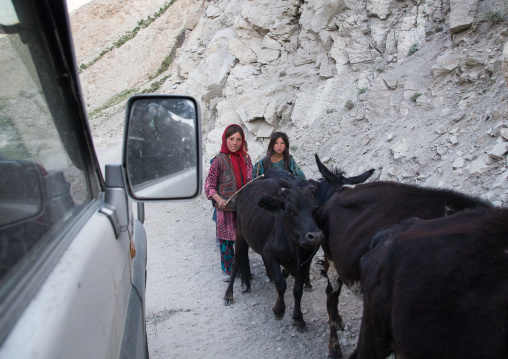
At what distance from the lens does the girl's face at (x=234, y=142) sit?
5.68 meters

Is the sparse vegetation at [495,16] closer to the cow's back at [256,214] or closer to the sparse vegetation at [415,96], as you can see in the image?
the sparse vegetation at [415,96]

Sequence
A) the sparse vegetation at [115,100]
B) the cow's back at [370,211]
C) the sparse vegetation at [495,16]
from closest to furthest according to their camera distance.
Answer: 1. the cow's back at [370,211]
2. the sparse vegetation at [495,16]
3. the sparse vegetation at [115,100]

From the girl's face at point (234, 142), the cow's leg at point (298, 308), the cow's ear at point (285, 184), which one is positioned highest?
the girl's face at point (234, 142)

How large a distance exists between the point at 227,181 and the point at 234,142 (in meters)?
0.58

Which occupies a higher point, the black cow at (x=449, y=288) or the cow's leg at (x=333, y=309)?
the black cow at (x=449, y=288)

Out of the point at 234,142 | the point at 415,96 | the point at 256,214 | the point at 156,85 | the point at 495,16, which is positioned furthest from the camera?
the point at 156,85

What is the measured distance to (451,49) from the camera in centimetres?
797

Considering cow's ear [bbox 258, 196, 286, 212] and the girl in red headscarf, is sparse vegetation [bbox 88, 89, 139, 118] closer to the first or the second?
the girl in red headscarf

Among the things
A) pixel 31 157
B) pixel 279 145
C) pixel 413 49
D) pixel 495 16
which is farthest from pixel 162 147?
pixel 413 49

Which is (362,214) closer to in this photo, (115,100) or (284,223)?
(284,223)

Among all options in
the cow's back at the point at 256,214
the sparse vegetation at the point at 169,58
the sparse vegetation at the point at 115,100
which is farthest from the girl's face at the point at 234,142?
the sparse vegetation at the point at 115,100

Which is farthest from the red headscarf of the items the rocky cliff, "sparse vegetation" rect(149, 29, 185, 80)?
"sparse vegetation" rect(149, 29, 185, 80)

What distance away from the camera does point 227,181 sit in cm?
585

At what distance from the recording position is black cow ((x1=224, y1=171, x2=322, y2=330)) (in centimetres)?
412
